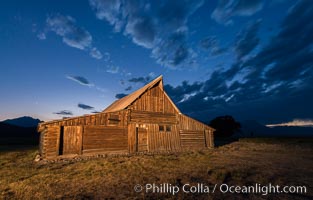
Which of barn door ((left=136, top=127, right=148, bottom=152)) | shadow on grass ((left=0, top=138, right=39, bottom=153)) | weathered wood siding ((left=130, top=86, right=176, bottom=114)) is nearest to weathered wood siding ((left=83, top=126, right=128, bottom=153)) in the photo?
barn door ((left=136, top=127, right=148, bottom=152))

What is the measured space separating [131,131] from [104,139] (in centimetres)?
300

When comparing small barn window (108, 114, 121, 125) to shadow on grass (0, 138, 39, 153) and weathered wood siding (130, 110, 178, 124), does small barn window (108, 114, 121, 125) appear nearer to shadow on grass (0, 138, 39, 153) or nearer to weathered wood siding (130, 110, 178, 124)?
weathered wood siding (130, 110, 178, 124)

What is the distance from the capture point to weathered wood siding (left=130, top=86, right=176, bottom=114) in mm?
20406

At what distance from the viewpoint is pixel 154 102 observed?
2147cm

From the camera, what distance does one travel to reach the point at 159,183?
8.31 meters

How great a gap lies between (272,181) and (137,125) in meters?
13.6

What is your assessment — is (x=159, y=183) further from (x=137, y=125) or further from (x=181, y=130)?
(x=181, y=130)

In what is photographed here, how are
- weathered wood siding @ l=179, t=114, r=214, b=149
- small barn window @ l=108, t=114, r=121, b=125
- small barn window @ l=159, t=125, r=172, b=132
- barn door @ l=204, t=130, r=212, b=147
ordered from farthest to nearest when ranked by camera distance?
1. barn door @ l=204, t=130, r=212, b=147
2. weathered wood siding @ l=179, t=114, r=214, b=149
3. small barn window @ l=159, t=125, r=172, b=132
4. small barn window @ l=108, t=114, r=121, b=125

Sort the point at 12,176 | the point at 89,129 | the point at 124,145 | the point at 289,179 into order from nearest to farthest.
→ the point at 289,179, the point at 12,176, the point at 89,129, the point at 124,145

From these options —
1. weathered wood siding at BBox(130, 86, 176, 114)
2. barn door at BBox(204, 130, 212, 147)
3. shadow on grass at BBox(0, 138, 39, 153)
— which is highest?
weathered wood siding at BBox(130, 86, 176, 114)

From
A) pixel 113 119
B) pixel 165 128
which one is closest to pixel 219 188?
pixel 113 119

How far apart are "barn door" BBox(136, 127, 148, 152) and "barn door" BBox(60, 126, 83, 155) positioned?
5889 millimetres

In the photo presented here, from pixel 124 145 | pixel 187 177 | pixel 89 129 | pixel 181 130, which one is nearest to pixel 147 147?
pixel 124 145

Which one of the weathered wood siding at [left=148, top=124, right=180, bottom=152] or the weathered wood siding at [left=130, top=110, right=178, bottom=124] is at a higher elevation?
the weathered wood siding at [left=130, top=110, right=178, bottom=124]
